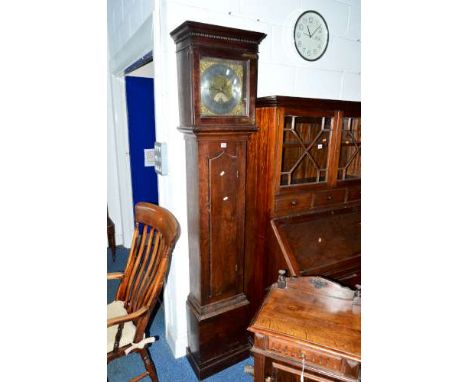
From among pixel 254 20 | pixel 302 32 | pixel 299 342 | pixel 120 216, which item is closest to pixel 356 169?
pixel 302 32

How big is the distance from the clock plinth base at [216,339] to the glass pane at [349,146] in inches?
50.2

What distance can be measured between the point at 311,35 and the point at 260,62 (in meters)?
0.51

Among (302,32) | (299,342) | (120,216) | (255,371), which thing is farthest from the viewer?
(120,216)

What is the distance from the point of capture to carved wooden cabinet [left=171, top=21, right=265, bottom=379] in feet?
4.86

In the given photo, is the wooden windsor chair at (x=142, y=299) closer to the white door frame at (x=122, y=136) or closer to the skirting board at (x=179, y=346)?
the skirting board at (x=179, y=346)

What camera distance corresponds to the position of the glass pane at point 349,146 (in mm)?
2143

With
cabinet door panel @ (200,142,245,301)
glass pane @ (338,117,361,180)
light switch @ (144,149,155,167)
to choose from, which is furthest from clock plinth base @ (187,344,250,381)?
light switch @ (144,149,155,167)

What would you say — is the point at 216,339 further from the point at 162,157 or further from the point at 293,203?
the point at 162,157

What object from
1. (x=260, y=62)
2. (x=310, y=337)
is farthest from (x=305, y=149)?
(x=310, y=337)

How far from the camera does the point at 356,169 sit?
236cm

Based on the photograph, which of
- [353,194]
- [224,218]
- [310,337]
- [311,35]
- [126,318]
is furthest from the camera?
[353,194]

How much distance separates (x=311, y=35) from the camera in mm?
2098
